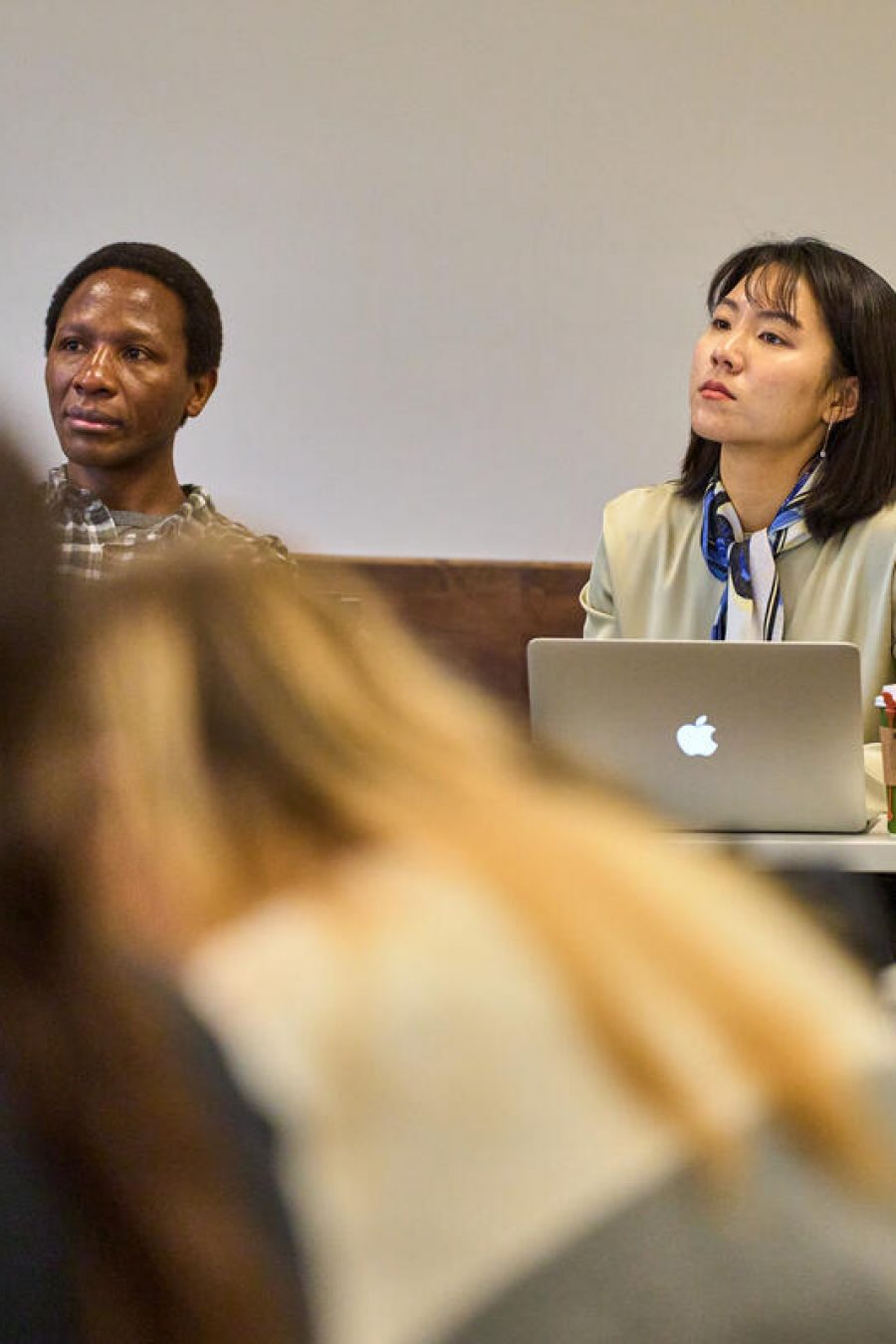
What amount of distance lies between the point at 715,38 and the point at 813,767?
2036 mm

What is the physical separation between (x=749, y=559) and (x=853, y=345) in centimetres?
37

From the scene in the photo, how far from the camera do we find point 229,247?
11.0 feet

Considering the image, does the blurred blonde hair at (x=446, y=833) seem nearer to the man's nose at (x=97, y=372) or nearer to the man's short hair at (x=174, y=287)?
the man's nose at (x=97, y=372)

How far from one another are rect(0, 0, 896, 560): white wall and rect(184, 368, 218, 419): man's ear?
581 millimetres

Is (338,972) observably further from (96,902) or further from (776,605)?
(776,605)

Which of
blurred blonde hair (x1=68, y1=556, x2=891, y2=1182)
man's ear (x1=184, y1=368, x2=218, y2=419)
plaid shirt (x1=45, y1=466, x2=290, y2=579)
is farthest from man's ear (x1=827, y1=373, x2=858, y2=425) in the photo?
blurred blonde hair (x1=68, y1=556, x2=891, y2=1182)

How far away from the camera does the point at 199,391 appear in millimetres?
2701

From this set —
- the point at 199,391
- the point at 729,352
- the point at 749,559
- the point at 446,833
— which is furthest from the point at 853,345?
the point at 446,833

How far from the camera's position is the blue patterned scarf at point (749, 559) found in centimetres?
249

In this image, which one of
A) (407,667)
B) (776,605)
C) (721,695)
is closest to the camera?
(407,667)

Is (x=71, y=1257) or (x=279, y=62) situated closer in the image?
(x=71, y=1257)

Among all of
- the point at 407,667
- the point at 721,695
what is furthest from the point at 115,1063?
the point at 721,695

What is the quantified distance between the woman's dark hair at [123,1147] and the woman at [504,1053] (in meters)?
0.01

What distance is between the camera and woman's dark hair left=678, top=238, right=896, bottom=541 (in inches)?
102
